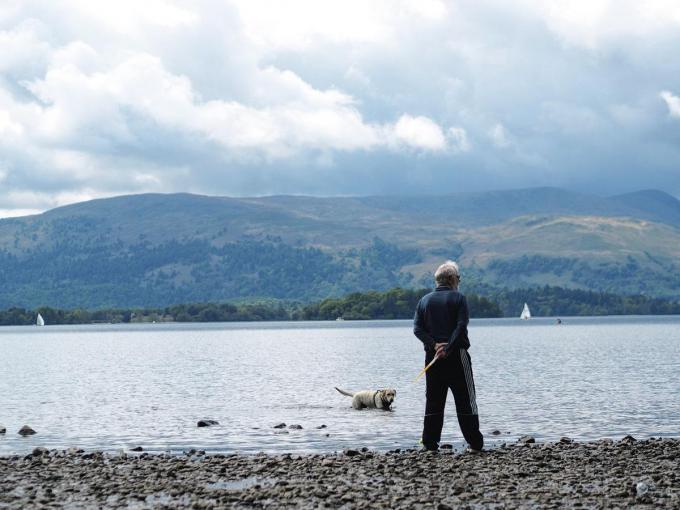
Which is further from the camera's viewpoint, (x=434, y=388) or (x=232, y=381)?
(x=232, y=381)

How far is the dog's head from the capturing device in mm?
40469

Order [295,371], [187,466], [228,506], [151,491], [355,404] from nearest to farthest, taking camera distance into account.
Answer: [228,506]
[151,491]
[187,466]
[355,404]
[295,371]

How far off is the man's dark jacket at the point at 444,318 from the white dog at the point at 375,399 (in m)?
16.5

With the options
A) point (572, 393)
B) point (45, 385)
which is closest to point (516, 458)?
point (572, 393)

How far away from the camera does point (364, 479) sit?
20359mm

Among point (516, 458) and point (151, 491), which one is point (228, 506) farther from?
point (516, 458)

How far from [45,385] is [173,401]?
1955cm

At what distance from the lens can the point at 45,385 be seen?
6594 cm

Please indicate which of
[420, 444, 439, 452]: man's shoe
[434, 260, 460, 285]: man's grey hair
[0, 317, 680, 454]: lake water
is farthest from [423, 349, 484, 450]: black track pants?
[0, 317, 680, 454]: lake water

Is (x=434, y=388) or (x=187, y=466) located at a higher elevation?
(x=434, y=388)

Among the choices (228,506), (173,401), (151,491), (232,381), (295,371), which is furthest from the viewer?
(295,371)

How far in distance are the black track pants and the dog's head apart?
15.8 metres

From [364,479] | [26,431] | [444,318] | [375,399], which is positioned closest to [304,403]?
[375,399]

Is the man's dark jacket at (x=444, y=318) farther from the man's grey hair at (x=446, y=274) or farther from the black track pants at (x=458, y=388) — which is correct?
the black track pants at (x=458, y=388)
